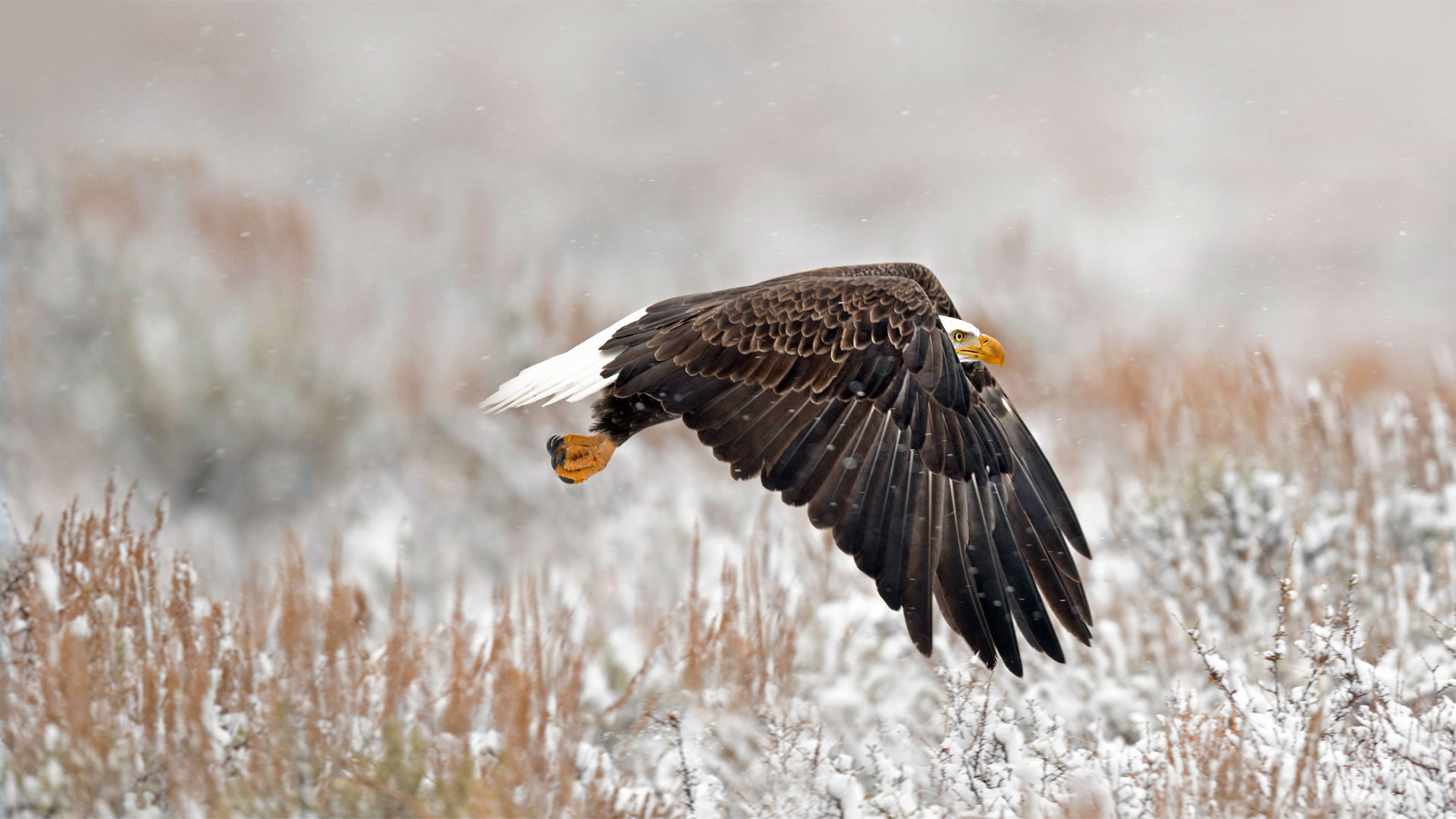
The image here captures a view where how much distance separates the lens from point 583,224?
13797mm

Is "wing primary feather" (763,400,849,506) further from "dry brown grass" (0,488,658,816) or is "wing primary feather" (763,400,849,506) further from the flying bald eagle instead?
"dry brown grass" (0,488,658,816)

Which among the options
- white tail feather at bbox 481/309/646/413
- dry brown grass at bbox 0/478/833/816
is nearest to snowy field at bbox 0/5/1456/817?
dry brown grass at bbox 0/478/833/816

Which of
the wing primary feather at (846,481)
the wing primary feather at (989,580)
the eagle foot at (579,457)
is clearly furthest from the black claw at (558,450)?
the wing primary feather at (989,580)

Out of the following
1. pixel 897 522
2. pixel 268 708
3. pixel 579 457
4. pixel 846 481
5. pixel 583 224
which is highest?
pixel 583 224

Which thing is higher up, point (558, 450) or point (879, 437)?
point (558, 450)

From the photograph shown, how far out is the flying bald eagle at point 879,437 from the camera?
9.95 ft

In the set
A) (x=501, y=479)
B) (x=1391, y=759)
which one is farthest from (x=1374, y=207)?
(x=1391, y=759)

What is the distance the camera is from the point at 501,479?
7.71 m

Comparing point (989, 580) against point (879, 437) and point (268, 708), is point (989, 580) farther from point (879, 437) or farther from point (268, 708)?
point (268, 708)

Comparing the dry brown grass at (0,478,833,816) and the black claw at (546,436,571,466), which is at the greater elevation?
the black claw at (546,436,571,466)

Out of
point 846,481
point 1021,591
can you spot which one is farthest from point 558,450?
point 1021,591

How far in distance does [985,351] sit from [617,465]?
4185 millimetres

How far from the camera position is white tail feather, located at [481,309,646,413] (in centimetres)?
370

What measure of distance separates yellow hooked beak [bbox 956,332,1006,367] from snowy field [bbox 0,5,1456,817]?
3.81 ft
